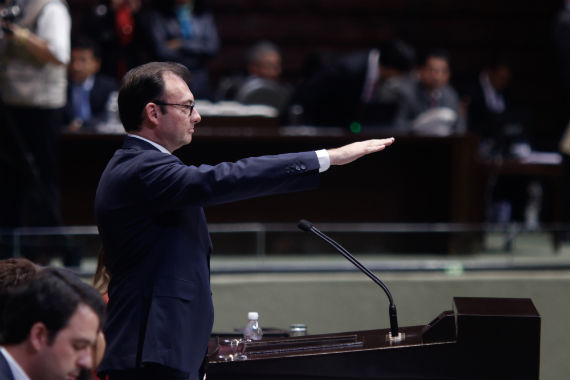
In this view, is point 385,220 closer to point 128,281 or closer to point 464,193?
point 464,193

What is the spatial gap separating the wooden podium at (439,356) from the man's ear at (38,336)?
0.59m

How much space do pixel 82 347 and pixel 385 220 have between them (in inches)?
155

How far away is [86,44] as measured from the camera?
573 centimetres

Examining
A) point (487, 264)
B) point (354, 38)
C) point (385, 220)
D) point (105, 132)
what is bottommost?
point (487, 264)

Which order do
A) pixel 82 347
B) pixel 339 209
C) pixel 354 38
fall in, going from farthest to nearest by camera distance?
pixel 354 38 < pixel 339 209 < pixel 82 347

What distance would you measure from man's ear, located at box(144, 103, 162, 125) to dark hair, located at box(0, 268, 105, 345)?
58 centimetres

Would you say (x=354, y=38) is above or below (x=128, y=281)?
above

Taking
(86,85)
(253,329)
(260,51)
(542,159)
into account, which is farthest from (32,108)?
(542,159)

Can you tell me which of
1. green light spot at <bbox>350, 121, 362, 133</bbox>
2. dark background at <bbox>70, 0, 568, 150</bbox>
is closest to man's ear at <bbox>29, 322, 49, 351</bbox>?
green light spot at <bbox>350, 121, 362, 133</bbox>

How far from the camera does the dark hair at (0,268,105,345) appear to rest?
5.59ft

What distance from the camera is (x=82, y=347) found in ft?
5.66

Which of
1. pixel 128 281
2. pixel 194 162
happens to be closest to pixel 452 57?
pixel 194 162

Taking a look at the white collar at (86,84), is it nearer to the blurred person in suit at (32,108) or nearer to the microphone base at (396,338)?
the blurred person in suit at (32,108)

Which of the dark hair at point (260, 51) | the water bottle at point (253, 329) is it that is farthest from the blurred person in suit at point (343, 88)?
the water bottle at point (253, 329)
